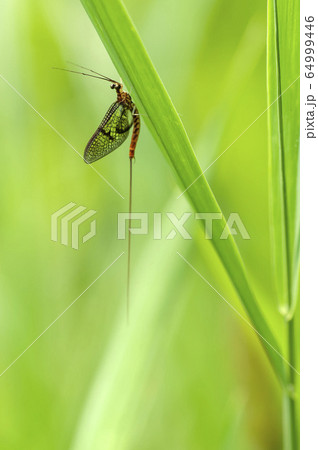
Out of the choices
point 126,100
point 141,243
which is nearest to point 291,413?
point 141,243

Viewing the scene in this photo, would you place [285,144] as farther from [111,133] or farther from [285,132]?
[111,133]

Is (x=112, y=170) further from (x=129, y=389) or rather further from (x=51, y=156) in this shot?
(x=129, y=389)

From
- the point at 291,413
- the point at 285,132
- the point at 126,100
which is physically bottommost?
the point at 291,413

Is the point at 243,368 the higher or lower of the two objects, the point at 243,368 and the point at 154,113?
the lower

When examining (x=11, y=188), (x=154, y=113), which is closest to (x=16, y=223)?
(x=11, y=188)
